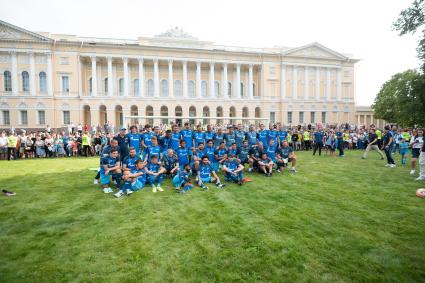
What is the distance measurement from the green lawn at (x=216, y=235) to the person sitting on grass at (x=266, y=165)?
2.11m

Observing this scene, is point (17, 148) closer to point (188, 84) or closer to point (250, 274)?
point (250, 274)

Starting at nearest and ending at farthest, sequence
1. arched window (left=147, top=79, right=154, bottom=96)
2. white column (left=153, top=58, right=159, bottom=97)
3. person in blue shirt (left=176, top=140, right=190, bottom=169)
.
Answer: person in blue shirt (left=176, top=140, right=190, bottom=169) → white column (left=153, top=58, right=159, bottom=97) → arched window (left=147, top=79, right=154, bottom=96)

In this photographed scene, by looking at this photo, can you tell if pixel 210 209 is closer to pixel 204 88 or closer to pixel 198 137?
pixel 198 137

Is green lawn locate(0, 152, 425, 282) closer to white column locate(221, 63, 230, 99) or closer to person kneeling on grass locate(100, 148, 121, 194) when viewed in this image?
person kneeling on grass locate(100, 148, 121, 194)

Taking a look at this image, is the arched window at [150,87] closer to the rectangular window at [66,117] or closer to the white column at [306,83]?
the rectangular window at [66,117]

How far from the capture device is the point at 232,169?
9031mm

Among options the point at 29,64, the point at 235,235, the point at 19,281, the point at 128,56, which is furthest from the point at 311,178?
the point at 29,64

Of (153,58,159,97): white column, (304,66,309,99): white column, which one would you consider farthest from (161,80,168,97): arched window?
(304,66,309,99): white column

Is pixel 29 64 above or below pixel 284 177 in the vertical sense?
above

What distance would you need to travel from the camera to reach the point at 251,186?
8.27m

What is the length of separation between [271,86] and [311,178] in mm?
39915

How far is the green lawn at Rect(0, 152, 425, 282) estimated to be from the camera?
3395 mm

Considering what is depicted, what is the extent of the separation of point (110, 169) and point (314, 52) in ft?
164

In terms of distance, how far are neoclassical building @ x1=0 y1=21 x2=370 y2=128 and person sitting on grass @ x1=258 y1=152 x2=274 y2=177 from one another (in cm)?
2393
